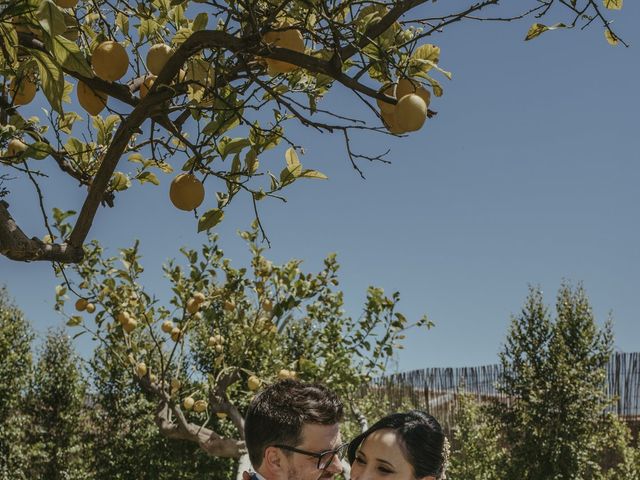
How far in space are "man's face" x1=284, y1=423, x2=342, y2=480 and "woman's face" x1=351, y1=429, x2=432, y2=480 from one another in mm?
73

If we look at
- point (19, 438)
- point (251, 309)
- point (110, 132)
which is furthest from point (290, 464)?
point (19, 438)

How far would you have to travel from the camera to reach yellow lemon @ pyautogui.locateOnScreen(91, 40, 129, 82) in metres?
1.68

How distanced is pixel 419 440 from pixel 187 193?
89 cm

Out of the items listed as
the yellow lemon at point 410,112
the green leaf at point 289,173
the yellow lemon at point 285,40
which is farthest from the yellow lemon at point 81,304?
the yellow lemon at point 410,112

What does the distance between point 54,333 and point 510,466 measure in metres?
6.63

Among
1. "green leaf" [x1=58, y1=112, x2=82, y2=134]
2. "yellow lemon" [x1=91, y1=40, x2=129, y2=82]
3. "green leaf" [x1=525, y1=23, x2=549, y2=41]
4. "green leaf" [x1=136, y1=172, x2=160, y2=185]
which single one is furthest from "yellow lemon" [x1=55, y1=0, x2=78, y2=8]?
"green leaf" [x1=525, y1=23, x2=549, y2=41]

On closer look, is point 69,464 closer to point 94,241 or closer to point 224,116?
point 94,241

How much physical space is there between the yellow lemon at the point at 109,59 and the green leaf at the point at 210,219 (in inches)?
15.1

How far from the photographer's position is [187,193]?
5.95 ft

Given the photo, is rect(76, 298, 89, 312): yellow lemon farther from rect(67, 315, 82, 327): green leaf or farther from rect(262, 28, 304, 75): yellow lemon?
rect(262, 28, 304, 75): yellow lemon

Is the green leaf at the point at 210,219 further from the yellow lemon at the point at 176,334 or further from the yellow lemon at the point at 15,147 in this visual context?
the yellow lemon at the point at 176,334

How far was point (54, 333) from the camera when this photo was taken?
36.6 feet

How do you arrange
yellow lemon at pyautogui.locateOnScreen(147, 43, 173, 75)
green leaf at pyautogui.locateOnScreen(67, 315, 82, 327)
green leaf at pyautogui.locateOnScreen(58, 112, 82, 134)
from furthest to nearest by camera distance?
1. green leaf at pyautogui.locateOnScreen(67, 315, 82, 327)
2. green leaf at pyautogui.locateOnScreen(58, 112, 82, 134)
3. yellow lemon at pyautogui.locateOnScreen(147, 43, 173, 75)

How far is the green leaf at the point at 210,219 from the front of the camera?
6.02ft
